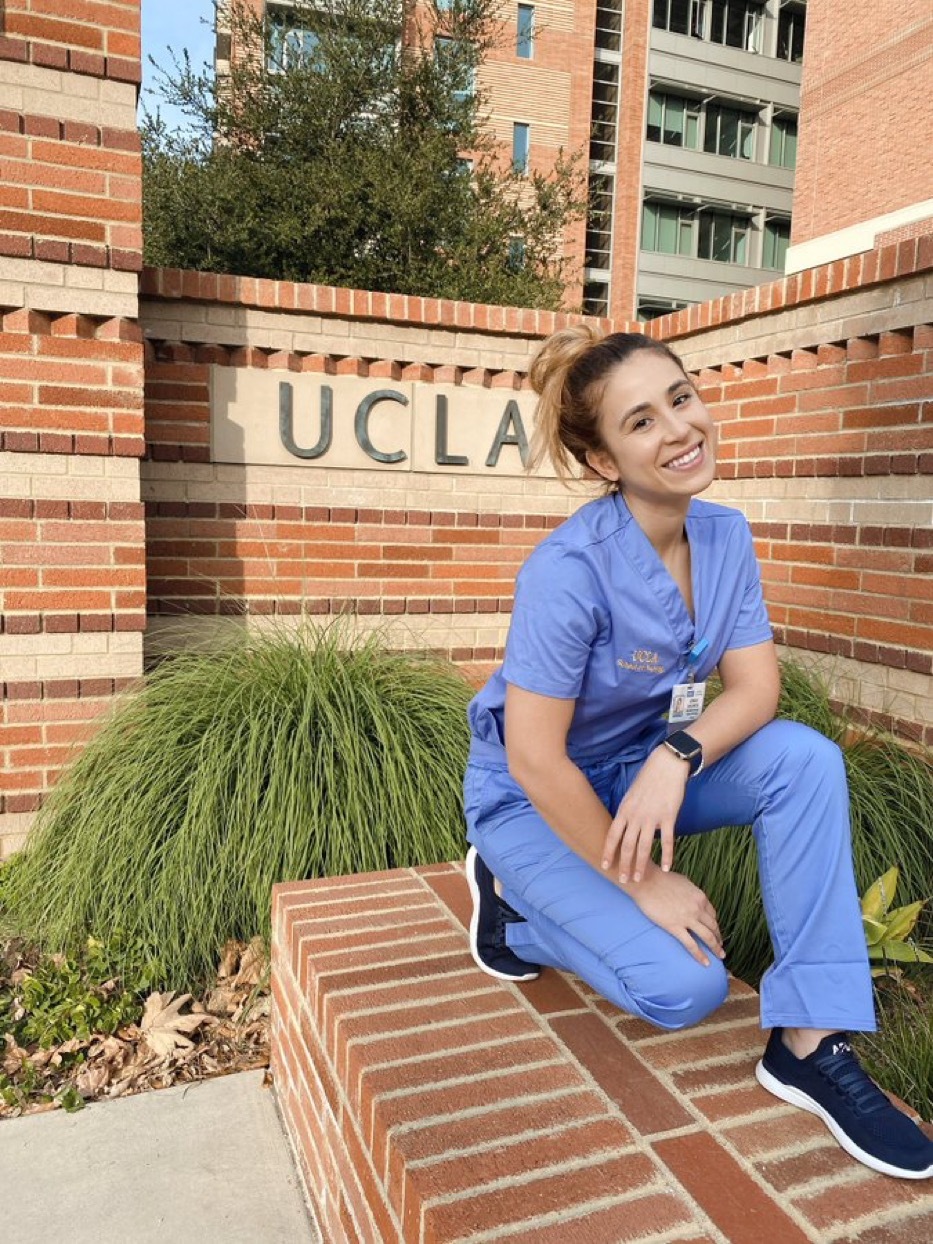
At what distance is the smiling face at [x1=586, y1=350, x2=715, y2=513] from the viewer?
73.5 inches

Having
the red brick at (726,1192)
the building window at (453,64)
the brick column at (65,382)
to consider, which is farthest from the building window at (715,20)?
the red brick at (726,1192)

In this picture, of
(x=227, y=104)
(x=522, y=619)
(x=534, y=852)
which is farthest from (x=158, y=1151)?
(x=227, y=104)

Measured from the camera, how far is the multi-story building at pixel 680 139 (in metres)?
32.2

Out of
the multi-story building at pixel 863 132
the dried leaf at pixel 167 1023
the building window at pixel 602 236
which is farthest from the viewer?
the building window at pixel 602 236

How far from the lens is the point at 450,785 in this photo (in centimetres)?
333

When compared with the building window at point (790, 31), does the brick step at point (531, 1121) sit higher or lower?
lower

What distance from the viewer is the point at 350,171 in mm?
10406

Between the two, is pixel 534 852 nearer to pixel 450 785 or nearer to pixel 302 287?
pixel 450 785

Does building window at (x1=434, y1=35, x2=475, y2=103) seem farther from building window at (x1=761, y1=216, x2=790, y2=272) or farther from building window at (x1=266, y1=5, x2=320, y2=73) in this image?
building window at (x1=761, y1=216, x2=790, y2=272)

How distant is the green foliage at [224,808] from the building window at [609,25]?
35.6 metres

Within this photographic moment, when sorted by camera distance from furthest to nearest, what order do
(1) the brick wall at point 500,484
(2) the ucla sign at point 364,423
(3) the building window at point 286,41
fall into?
(3) the building window at point 286,41 → (2) the ucla sign at point 364,423 → (1) the brick wall at point 500,484

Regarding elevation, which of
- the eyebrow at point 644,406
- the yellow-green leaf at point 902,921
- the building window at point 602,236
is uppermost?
the building window at point 602,236

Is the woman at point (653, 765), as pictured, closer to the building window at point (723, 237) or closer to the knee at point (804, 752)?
the knee at point (804, 752)

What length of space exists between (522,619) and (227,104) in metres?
11.6
